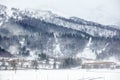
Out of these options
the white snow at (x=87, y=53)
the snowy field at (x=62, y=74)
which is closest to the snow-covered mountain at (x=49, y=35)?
the white snow at (x=87, y=53)

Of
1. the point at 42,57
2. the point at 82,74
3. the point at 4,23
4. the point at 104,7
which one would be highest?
the point at 104,7

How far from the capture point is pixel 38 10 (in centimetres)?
250

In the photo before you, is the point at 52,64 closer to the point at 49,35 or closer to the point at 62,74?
the point at 62,74

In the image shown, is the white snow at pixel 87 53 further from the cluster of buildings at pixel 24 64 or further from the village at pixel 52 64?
the cluster of buildings at pixel 24 64

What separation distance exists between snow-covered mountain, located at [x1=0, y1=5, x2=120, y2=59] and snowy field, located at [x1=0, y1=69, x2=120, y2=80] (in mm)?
144

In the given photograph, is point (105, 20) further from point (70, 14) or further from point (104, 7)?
point (70, 14)

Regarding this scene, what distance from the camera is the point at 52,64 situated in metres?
2.45

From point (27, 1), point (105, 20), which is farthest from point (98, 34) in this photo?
point (27, 1)

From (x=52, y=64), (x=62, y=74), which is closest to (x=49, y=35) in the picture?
(x=52, y=64)

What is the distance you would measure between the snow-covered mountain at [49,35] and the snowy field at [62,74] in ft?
0.47

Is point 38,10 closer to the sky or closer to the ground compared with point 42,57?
closer to the sky

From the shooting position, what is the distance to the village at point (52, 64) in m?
2.43

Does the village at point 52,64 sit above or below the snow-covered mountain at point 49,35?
below

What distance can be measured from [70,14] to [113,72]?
2.18ft
